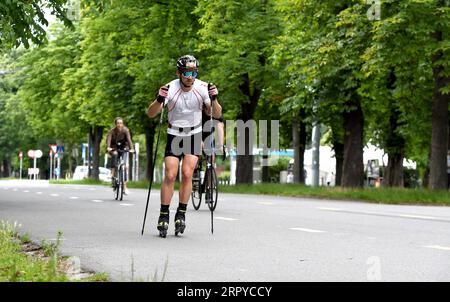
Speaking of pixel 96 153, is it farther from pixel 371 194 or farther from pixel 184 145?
pixel 184 145

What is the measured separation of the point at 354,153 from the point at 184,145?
1937 centimetres

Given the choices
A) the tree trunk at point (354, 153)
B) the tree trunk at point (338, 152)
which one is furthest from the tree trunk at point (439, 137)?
the tree trunk at point (338, 152)

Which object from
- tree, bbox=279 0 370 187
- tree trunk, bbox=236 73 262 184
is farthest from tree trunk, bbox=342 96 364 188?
tree trunk, bbox=236 73 262 184

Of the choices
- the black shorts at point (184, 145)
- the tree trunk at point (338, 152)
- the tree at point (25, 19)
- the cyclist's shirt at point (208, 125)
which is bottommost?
the black shorts at point (184, 145)

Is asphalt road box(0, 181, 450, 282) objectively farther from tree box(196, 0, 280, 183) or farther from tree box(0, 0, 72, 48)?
tree box(196, 0, 280, 183)

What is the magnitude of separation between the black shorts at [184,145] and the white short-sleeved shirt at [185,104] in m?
0.05

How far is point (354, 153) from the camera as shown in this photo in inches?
1130

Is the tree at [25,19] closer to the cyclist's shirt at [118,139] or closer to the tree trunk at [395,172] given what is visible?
the cyclist's shirt at [118,139]

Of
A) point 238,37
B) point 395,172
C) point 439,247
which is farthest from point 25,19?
point 395,172

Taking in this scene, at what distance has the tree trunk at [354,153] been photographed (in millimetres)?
28516

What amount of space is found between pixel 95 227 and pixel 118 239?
1869 millimetres

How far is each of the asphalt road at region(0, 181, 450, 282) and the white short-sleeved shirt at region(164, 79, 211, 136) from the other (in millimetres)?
1284

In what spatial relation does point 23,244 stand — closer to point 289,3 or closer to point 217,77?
point 289,3
